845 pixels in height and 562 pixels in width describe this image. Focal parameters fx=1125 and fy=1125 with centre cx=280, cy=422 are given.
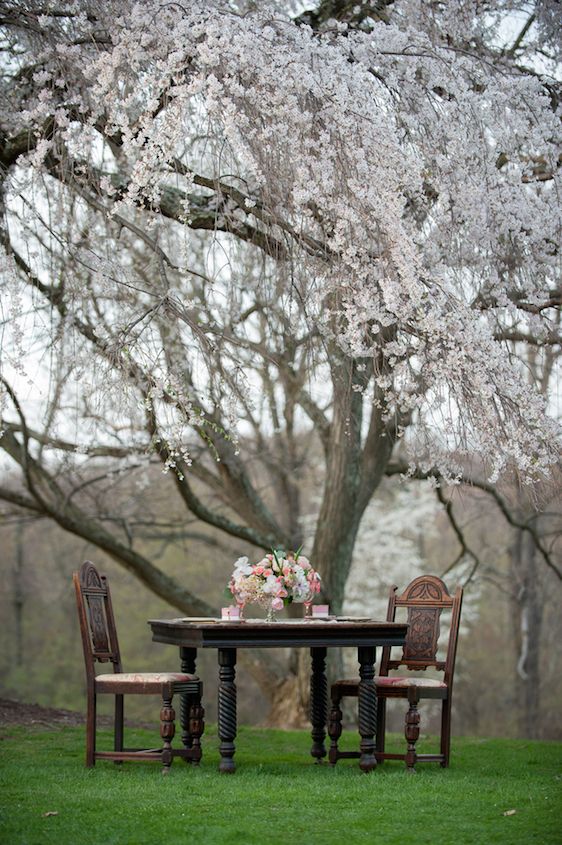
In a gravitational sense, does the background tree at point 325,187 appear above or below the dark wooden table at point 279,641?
above

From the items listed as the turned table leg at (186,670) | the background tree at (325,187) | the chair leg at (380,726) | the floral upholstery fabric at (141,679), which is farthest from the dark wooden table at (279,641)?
the background tree at (325,187)

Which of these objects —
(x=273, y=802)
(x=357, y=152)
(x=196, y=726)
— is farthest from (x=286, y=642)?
(x=357, y=152)

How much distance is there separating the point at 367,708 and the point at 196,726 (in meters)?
0.88

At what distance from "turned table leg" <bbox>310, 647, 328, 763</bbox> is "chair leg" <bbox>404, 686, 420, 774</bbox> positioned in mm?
588

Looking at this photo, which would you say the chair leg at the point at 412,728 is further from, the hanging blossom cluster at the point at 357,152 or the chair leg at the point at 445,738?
the hanging blossom cluster at the point at 357,152

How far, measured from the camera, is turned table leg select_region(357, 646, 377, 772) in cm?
567

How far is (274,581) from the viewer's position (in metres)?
5.84

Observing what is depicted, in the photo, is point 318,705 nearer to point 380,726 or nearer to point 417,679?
point 380,726

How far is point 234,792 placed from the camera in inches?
192

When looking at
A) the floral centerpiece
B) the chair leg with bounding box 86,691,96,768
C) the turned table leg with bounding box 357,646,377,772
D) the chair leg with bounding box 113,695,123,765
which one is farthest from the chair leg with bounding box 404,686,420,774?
the chair leg with bounding box 86,691,96,768

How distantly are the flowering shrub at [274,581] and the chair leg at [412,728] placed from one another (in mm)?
722

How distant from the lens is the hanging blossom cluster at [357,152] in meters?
5.31

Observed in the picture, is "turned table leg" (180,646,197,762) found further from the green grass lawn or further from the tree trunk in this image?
the tree trunk

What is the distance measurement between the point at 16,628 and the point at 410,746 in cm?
1551
